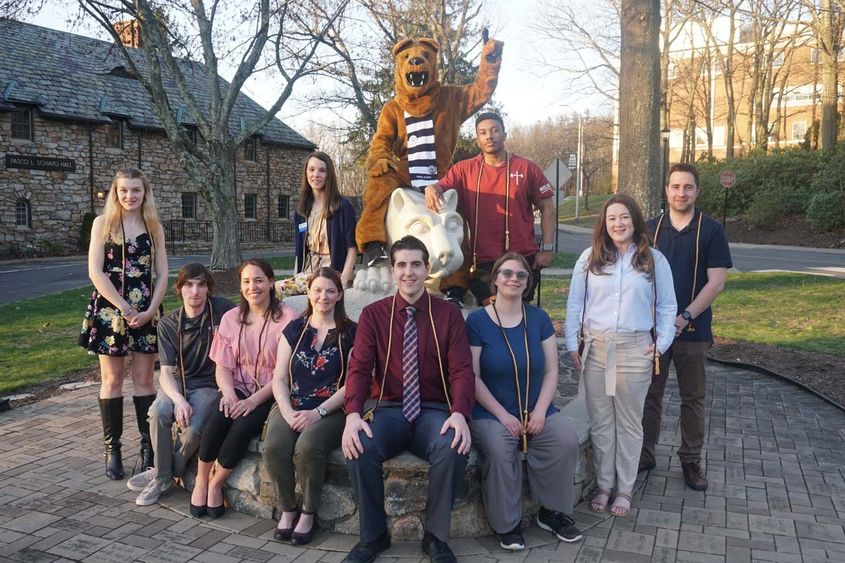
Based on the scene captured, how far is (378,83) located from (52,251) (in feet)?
42.1

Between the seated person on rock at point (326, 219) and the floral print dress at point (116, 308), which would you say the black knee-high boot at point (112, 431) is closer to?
the floral print dress at point (116, 308)

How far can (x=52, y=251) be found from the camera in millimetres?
23953

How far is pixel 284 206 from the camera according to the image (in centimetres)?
3384

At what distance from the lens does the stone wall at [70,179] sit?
23188 mm

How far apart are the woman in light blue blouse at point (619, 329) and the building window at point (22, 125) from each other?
25054 mm

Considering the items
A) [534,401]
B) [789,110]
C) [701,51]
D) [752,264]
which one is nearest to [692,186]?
[534,401]

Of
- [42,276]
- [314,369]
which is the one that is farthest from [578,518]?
[42,276]

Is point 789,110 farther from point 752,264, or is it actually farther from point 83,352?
point 83,352

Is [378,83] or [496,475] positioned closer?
[496,475]

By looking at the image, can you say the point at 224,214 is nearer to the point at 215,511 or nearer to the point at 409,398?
the point at 215,511

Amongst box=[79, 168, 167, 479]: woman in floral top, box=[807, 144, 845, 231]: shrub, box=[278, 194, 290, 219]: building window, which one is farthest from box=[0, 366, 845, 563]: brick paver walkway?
box=[278, 194, 290, 219]: building window

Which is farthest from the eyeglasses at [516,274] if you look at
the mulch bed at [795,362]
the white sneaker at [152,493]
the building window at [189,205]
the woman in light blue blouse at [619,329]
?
the building window at [189,205]

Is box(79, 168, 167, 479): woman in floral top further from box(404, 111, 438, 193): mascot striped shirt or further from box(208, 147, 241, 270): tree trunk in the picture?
box(208, 147, 241, 270): tree trunk

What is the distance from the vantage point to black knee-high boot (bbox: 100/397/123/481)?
4.32 meters
